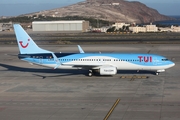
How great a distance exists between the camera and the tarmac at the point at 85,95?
103 ft

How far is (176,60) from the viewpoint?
64.4 meters

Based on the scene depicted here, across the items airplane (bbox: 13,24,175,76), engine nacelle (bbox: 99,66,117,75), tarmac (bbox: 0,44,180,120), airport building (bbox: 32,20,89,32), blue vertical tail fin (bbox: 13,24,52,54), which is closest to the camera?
tarmac (bbox: 0,44,180,120)

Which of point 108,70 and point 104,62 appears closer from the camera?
point 108,70

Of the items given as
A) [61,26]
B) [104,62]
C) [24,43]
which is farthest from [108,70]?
[61,26]

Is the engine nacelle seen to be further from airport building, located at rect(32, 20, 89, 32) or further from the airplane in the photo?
airport building, located at rect(32, 20, 89, 32)

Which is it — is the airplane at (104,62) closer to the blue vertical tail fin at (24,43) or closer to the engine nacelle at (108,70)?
the engine nacelle at (108,70)

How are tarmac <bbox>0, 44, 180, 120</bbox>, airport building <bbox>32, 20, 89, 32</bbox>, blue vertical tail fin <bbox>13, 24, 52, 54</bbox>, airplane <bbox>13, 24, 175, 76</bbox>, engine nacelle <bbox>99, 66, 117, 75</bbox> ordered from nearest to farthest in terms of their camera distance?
tarmac <bbox>0, 44, 180, 120</bbox>
engine nacelle <bbox>99, 66, 117, 75</bbox>
airplane <bbox>13, 24, 175, 76</bbox>
blue vertical tail fin <bbox>13, 24, 52, 54</bbox>
airport building <bbox>32, 20, 89, 32</bbox>

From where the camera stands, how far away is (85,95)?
3847 centimetres

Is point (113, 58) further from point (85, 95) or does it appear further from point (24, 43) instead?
point (24, 43)

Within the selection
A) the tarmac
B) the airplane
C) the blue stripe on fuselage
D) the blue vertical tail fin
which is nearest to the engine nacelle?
the airplane

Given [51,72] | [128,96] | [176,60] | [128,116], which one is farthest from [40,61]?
[176,60]

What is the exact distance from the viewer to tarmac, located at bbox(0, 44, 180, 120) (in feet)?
103

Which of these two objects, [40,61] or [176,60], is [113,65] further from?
[176,60]

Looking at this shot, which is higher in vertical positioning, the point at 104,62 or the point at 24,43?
the point at 24,43
